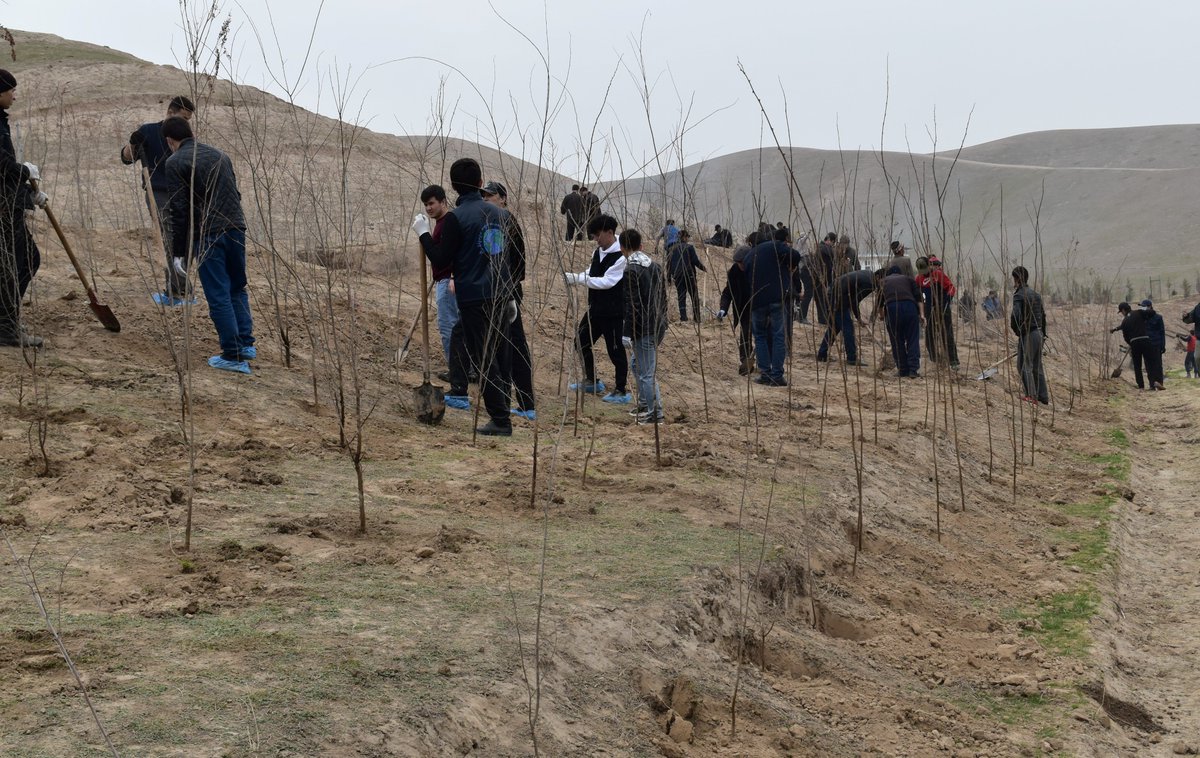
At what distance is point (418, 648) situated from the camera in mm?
3355

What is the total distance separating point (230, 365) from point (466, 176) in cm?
209

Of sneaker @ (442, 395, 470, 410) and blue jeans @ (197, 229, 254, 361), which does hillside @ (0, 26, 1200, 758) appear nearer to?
sneaker @ (442, 395, 470, 410)

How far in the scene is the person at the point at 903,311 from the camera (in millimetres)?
11828

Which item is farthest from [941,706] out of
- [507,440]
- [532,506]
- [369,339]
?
[369,339]

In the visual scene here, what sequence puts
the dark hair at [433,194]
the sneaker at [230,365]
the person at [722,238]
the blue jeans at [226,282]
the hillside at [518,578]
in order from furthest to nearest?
the person at [722,238]
the sneaker at [230,365]
the blue jeans at [226,282]
the dark hair at [433,194]
the hillside at [518,578]

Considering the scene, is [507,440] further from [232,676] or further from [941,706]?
[232,676]

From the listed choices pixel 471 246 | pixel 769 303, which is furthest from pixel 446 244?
pixel 769 303

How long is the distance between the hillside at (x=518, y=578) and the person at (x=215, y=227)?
0.32m

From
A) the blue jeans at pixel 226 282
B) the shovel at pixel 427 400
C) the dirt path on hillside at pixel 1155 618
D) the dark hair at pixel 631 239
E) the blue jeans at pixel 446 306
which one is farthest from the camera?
the blue jeans at pixel 446 306

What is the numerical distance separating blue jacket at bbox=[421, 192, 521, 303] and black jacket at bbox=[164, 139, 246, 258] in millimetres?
1276

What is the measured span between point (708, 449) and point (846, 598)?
1.95m

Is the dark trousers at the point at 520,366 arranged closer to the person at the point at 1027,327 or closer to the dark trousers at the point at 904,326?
the person at the point at 1027,327

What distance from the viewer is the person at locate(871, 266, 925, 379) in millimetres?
11828

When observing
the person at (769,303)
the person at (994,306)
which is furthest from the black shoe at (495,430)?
the person at (994,306)
